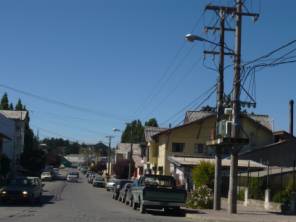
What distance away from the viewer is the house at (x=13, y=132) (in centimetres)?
8989

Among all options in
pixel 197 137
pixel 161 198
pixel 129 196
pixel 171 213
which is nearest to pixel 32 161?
pixel 197 137

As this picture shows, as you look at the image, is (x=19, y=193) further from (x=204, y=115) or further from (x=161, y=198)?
(x=204, y=115)

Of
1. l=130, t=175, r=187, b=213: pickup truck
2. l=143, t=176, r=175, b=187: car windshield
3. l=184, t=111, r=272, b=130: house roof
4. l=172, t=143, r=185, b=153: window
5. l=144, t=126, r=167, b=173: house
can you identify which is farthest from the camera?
l=144, t=126, r=167, b=173: house

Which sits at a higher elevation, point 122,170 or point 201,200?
point 122,170

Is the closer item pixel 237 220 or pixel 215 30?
pixel 237 220

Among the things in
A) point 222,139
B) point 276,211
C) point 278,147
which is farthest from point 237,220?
point 278,147

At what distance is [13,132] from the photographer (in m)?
98.6

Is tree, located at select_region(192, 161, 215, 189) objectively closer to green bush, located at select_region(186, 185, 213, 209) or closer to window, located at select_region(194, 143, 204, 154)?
green bush, located at select_region(186, 185, 213, 209)

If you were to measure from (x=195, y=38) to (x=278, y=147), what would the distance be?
112ft

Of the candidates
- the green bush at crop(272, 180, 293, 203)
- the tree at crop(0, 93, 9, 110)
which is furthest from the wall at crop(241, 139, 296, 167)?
the tree at crop(0, 93, 9, 110)

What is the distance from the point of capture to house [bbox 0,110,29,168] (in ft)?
295

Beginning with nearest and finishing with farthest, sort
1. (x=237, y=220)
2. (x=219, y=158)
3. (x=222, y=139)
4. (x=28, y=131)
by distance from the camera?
1. (x=237, y=220)
2. (x=222, y=139)
3. (x=219, y=158)
4. (x=28, y=131)

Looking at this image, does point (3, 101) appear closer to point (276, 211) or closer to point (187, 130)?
point (187, 130)

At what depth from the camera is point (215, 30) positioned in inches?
1416
